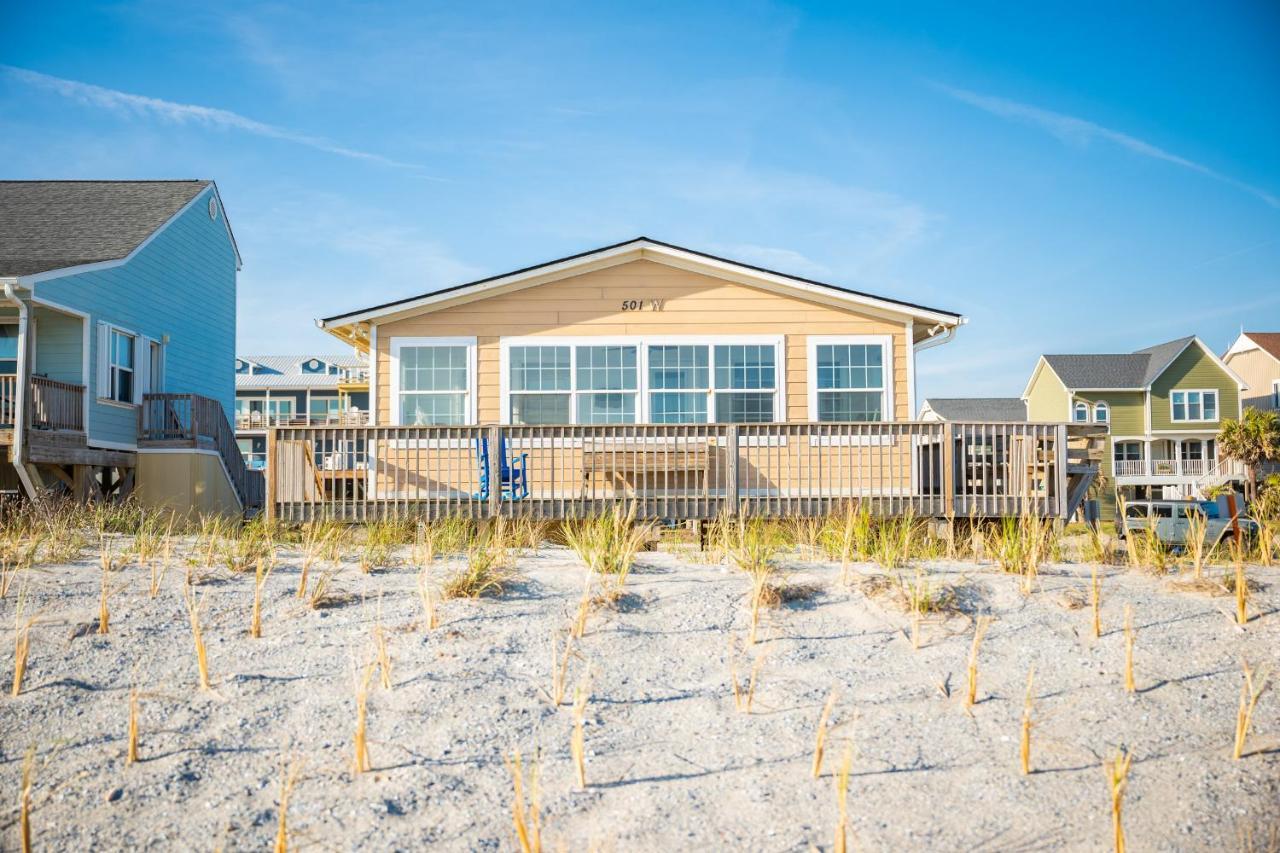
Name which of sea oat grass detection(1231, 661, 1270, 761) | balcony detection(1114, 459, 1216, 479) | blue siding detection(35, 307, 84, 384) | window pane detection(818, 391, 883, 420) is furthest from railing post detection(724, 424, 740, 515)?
balcony detection(1114, 459, 1216, 479)

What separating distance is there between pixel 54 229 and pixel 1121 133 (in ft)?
88.8

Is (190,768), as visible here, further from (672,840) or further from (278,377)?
(278,377)

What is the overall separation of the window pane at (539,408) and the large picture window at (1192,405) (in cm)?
4129

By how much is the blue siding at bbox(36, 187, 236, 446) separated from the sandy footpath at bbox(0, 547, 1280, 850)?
11753 millimetres

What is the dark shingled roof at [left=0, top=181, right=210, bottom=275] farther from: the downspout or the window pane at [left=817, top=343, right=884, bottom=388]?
the window pane at [left=817, top=343, right=884, bottom=388]

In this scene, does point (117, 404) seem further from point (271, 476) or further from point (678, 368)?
point (678, 368)

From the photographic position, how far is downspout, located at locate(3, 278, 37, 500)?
1380 cm

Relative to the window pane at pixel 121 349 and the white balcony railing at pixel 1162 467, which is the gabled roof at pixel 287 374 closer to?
the window pane at pixel 121 349

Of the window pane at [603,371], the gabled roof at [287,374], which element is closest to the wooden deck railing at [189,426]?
the window pane at [603,371]

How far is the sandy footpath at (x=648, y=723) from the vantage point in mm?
3619

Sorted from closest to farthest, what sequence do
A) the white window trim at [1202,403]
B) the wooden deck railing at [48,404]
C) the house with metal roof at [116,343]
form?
the wooden deck railing at [48,404] → the house with metal roof at [116,343] → the white window trim at [1202,403]

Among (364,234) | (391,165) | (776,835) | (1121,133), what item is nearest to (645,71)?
(391,165)

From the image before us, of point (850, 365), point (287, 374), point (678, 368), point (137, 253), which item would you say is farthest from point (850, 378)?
point (287, 374)

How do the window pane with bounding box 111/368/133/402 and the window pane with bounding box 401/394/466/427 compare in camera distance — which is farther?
the window pane with bounding box 111/368/133/402
